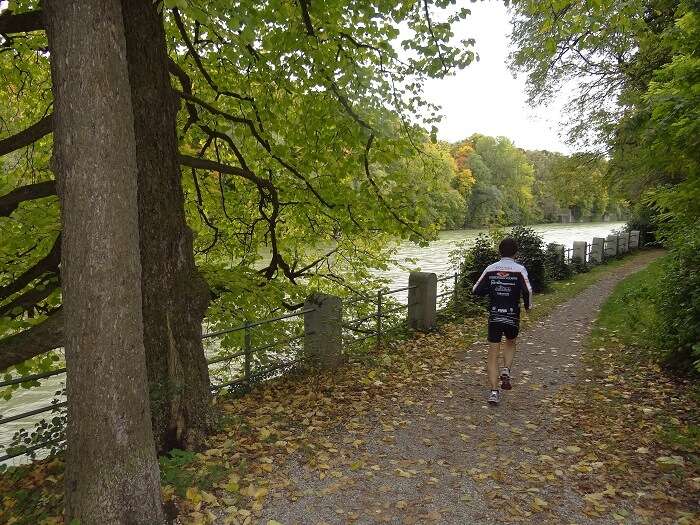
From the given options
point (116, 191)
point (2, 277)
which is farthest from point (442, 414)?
point (2, 277)

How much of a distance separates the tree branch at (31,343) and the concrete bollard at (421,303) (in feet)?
21.8

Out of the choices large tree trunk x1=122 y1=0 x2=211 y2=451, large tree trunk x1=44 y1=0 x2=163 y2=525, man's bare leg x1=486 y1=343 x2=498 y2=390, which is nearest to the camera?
large tree trunk x1=44 y1=0 x2=163 y2=525

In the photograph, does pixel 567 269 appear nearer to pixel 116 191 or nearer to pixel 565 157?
pixel 565 157

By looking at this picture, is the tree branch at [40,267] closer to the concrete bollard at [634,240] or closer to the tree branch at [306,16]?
the tree branch at [306,16]

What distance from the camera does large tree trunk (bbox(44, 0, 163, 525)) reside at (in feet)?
9.37

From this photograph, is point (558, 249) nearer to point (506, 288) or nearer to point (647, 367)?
point (647, 367)

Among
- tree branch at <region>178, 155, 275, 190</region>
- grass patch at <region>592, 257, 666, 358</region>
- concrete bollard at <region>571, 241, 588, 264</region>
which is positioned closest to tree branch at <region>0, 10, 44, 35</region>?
tree branch at <region>178, 155, 275, 190</region>

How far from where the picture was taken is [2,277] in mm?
6242

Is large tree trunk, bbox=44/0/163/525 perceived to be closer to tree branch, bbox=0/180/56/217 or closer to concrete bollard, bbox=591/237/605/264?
tree branch, bbox=0/180/56/217

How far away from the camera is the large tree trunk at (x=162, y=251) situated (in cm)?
429

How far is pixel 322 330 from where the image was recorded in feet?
23.5

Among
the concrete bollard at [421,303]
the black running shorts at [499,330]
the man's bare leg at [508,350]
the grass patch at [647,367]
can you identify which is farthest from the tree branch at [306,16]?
the grass patch at [647,367]

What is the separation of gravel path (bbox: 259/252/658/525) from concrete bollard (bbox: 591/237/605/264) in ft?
56.8

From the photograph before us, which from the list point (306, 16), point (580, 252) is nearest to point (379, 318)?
point (306, 16)
